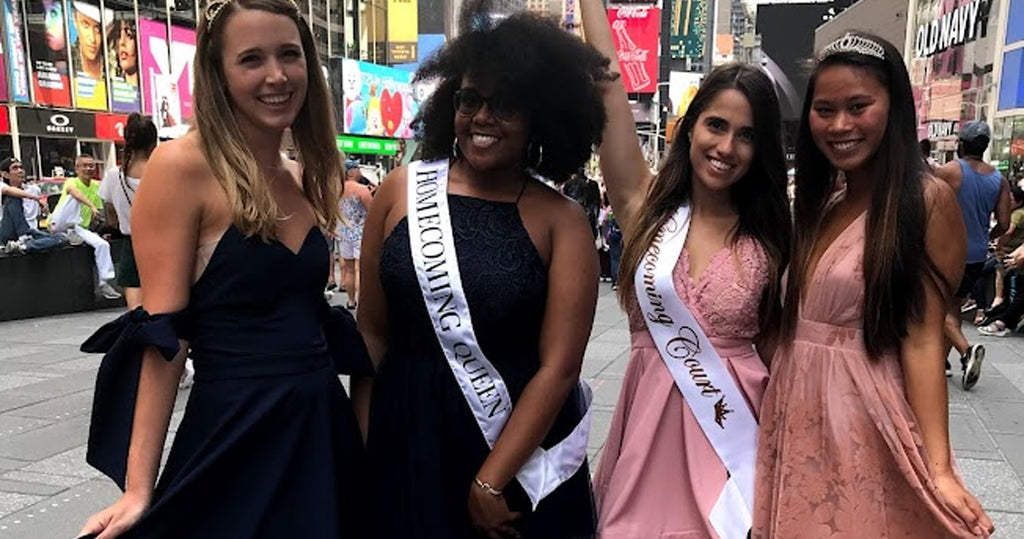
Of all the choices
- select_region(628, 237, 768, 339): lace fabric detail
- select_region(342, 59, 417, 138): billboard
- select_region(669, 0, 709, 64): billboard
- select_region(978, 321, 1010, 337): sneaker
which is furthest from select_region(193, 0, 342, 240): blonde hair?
select_region(669, 0, 709, 64): billboard

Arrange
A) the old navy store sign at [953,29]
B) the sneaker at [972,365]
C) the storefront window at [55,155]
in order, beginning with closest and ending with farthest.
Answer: the sneaker at [972,365] < the storefront window at [55,155] < the old navy store sign at [953,29]

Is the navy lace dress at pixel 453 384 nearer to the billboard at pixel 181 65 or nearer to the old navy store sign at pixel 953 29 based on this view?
the old navy store sign at pixel 953 29

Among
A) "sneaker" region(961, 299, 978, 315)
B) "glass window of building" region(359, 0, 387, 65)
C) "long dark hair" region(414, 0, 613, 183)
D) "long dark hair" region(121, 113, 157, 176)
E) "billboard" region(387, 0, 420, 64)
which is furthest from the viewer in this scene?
"billboard" region(387, 0, 420, 64)

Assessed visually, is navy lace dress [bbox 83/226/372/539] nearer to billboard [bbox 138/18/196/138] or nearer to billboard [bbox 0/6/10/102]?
billboard [bbox 0/6/10/102]

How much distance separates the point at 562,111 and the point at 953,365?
5.07m

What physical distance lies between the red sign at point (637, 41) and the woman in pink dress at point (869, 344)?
17.6 metres

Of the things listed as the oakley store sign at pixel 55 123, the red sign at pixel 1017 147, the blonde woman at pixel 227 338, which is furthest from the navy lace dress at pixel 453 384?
the oakley store sign at pixel 55 123

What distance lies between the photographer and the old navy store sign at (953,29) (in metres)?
21.9

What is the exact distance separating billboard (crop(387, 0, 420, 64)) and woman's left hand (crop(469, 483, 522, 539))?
41817 millimetres

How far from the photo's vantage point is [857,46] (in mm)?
1676

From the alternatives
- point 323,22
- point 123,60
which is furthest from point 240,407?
point 323,22

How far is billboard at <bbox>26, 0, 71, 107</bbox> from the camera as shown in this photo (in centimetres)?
1973

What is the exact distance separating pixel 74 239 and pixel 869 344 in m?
8.10

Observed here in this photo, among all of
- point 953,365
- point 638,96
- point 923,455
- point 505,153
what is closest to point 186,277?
point 505,153
